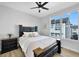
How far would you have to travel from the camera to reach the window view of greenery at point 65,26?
3.93 meters

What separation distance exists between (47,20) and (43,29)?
36.1 inches

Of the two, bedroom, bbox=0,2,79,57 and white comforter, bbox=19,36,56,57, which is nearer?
white comforter, bbox=19,36,56,57

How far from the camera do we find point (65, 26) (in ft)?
14.8

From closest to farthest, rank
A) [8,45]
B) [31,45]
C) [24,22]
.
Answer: [31,45] < [8,45] < [24,22]

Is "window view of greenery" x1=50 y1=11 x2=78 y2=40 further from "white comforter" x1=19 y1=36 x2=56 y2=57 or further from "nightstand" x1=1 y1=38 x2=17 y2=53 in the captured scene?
"nightstand" x1=1 y1=38 x2=17 y2=53

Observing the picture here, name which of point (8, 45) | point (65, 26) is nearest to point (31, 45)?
point (8, 45)

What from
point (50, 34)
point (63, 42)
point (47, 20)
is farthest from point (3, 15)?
point (63, 42)

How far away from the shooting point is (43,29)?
589 cm

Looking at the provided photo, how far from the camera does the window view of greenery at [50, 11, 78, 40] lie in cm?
393

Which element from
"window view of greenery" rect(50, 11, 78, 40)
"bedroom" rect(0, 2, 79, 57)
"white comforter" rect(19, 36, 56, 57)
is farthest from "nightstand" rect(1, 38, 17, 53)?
"window view of greenery" rect(50, 11, 78, 40)

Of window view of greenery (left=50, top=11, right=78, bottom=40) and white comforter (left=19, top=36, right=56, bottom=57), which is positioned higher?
window view of greenery (left=50, top=11, right=78, bottom=40)

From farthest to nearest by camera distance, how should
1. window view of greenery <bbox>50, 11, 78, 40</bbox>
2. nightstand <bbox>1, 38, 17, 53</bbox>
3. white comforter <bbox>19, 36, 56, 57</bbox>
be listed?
window view of greenery <bbox>50, 11, 78, 40</bbox>
nightstand <bbox>1, 38, 17, 53</bbox>
white comforter <bbox>19, 36, 56, 57</bbox>

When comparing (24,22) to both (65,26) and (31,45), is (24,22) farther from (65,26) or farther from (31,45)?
(65,26)

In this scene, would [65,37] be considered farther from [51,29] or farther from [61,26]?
[51,29]
